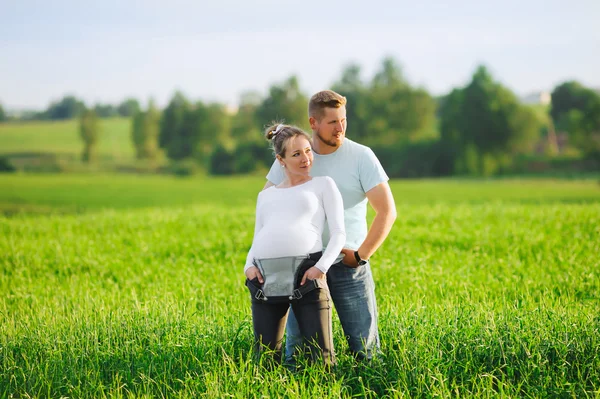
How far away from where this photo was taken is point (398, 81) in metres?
79.6

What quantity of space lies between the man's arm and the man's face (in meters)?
0.50

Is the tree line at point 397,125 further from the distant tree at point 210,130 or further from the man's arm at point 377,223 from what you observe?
the man's arm at point 377,223

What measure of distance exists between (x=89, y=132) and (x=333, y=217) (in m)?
84.6

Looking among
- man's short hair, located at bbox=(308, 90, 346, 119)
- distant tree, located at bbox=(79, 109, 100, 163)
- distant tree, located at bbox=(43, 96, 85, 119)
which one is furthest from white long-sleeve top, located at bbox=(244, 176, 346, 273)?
distant tree, located at bbox=(43, 96, 85, 119)

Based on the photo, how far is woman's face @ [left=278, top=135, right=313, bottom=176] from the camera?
4.39 meters

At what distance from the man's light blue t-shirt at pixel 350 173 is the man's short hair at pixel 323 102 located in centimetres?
36

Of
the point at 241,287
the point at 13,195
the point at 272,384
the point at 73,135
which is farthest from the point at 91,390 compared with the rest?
the point at 73,135

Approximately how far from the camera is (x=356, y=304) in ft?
15.8

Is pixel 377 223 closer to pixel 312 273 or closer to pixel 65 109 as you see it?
pixel 312 273

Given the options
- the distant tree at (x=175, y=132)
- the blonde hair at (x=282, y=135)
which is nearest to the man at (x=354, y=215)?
the blonde hair at (x=282, y=135)

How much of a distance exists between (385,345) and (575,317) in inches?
79.4

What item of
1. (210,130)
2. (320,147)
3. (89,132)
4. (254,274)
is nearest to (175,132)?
(210,130)

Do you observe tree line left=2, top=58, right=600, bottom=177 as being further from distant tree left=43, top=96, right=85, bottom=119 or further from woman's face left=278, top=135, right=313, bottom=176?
woman's face left=278, top=135, right=313, bottom=176

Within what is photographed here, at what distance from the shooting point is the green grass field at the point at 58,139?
8800 cm
